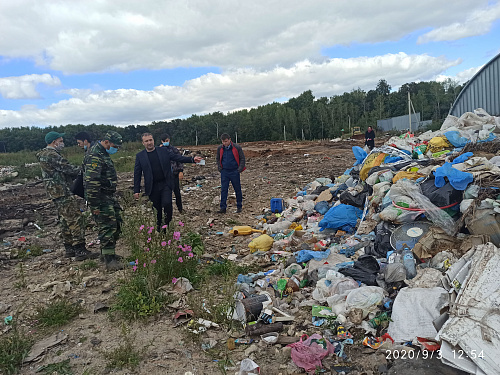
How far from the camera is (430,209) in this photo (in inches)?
160

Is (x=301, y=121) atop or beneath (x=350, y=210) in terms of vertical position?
atop

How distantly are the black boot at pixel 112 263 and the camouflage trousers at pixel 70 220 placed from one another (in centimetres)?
80

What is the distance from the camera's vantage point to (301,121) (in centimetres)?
4484

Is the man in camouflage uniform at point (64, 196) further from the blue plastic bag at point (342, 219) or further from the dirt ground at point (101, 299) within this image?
the blue plastic bag at point (342, 219)

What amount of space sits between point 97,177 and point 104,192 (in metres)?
0.22

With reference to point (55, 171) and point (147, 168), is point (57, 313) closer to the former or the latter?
point (147, 168)

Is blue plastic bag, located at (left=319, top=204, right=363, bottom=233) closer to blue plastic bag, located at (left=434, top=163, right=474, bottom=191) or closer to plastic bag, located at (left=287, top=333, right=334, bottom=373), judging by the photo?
blue plastic bag, located at (left=434, top=163, right=474, bottom=191)

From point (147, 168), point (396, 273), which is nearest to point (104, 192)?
point (147, 168)

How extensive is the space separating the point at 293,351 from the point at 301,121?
143 ft

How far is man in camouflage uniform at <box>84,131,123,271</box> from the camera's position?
4383 mm

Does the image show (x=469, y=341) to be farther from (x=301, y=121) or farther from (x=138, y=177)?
(x=301, y=121)

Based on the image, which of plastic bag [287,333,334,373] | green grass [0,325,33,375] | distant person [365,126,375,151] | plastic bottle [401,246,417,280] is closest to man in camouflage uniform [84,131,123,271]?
green grass [0,325,33,375]

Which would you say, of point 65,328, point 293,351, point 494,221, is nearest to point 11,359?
point 65,328

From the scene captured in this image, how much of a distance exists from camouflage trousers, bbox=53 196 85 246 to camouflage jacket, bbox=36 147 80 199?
0.10 m
